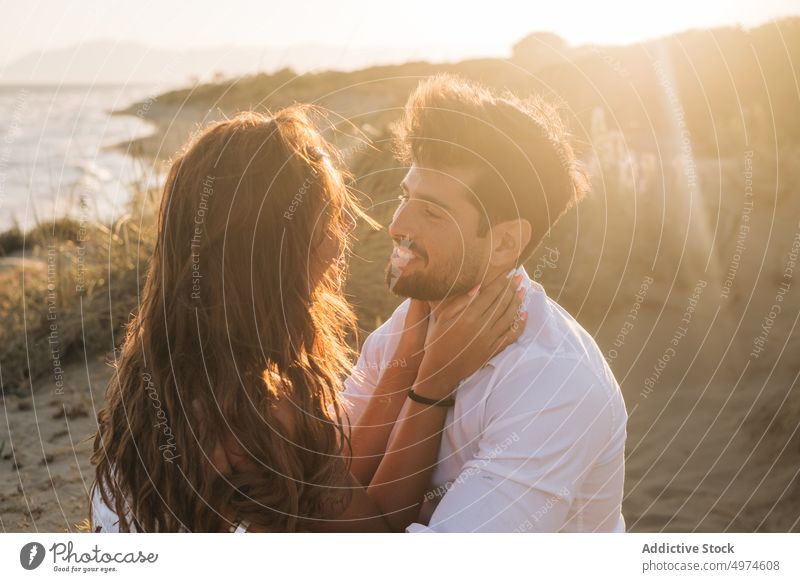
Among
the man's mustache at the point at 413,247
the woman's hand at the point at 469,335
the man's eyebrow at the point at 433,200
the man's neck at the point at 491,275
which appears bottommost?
the woman's hand at the point at 469,335

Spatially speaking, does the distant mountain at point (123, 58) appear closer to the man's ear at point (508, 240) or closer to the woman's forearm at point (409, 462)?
the man's ear at point (508, 240)

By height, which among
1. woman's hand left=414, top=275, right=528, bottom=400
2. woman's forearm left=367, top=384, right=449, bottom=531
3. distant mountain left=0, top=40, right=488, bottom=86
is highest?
distant mountain left=0, top=40, right=488, bottom=86

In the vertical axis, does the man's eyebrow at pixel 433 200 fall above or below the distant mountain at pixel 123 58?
below

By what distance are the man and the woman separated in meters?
0.11

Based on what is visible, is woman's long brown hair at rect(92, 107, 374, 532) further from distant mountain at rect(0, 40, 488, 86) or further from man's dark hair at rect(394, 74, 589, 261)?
distant mountain at rect(0, 40, 488, 86)

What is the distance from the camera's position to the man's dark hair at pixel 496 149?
2.83 meters

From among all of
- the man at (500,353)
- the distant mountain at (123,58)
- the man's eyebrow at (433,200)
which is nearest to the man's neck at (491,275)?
the man at (500,353)

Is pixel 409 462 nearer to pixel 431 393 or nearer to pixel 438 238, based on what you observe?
pixel 431 393

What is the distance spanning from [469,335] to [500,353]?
12 centimetres

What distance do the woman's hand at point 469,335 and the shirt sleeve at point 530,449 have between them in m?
0.11

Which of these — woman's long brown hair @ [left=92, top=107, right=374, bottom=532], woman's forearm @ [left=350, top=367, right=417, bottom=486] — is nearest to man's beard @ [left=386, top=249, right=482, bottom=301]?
woman's forearm @ [left=350, top=367, right=417, bottom=486]

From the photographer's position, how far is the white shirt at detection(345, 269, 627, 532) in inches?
96.6
